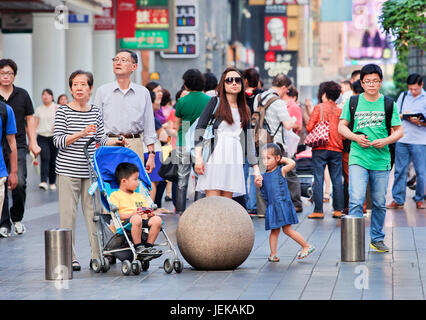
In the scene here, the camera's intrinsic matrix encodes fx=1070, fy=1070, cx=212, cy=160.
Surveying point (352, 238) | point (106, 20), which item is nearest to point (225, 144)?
point (352, 238)

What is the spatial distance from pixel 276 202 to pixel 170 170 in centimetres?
478

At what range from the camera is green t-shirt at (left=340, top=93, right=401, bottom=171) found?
35.0 ft

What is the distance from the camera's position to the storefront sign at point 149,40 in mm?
27500

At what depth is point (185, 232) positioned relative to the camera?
9633 mm

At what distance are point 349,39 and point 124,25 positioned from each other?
98033mm

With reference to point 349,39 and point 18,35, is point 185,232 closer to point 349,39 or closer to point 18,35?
point 18,35

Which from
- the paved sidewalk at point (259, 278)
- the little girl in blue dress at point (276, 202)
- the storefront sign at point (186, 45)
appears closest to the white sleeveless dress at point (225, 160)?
the little girl in blue dress at point (276, 202)

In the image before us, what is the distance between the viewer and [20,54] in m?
25.3

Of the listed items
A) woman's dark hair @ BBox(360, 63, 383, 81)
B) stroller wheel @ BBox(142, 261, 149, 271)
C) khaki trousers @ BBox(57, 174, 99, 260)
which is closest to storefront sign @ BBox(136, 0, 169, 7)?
woman's dark hair @ BBox(360, 63, 383, 81)

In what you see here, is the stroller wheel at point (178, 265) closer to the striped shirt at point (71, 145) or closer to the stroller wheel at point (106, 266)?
the stroller wheel at point (106, 266)

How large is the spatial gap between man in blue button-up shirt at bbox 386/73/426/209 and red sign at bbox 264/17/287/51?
164 feet

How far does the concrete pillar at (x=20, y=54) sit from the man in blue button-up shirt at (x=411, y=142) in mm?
11777

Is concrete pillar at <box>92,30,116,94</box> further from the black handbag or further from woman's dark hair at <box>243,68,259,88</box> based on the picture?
woman's dark hair at <box>243,68,259,88</box>

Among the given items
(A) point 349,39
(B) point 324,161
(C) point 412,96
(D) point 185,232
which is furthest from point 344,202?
(A) point 349,39
